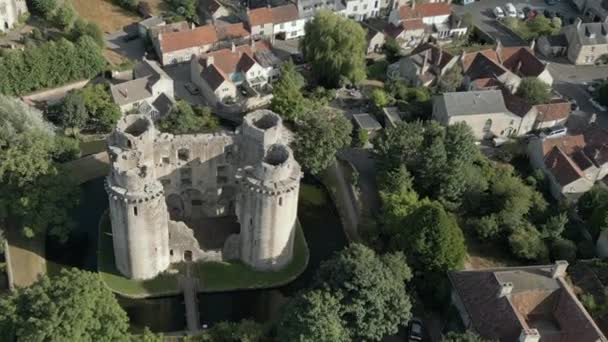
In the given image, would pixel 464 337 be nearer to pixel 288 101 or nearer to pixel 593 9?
pixel 288 101

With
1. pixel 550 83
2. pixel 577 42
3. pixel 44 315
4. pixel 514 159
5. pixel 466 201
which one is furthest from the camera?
pixel 577 42

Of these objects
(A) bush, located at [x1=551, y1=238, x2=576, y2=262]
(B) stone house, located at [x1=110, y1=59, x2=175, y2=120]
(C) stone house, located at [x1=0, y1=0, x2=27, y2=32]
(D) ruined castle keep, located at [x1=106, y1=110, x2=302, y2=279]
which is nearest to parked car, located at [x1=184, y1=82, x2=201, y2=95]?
(B) stone house, located at [x1=110, y1=59, x2=175, y2=120]

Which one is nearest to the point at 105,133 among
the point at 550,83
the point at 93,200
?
the point at 93,200

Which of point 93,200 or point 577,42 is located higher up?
point 577,42

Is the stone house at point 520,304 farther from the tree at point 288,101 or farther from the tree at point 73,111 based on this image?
the tree at point 73,111

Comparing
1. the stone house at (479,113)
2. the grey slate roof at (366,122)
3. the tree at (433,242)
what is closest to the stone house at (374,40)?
the grey slate roof at (366,122)

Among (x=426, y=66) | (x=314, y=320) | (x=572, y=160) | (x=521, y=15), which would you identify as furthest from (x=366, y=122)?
(x=521, y=15)

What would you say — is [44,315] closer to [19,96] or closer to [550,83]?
[19,96]

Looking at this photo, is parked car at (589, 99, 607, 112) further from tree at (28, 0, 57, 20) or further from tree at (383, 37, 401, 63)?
tree at (28, 0, 57, 20)
